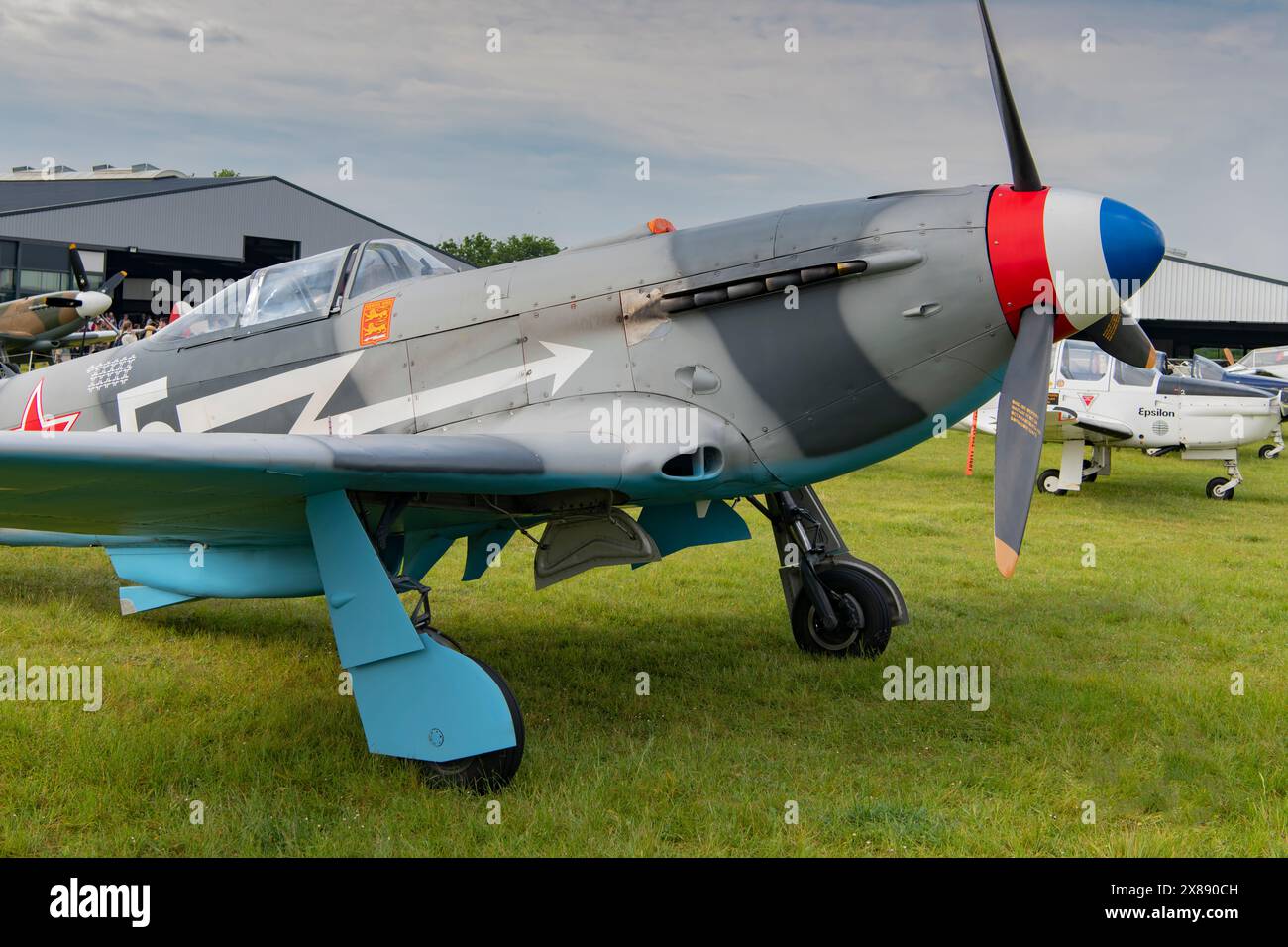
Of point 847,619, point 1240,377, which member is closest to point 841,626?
point 847,619

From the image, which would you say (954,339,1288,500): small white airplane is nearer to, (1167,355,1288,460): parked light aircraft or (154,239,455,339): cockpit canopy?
(1167,355,1288,460): parked light aircraft

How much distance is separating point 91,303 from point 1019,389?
85.3ft

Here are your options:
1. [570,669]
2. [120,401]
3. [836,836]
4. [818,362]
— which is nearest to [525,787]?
[836,836]

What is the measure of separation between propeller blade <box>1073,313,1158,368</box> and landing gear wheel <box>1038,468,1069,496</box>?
28.9 feet

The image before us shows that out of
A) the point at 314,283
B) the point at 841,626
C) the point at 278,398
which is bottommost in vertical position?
the point at 841,626

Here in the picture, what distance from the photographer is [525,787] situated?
13.4 feet

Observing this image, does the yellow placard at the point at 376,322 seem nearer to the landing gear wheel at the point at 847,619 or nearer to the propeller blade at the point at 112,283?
the landing gear wheel at the point at 847,619

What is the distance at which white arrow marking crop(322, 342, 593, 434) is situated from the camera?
187 inches

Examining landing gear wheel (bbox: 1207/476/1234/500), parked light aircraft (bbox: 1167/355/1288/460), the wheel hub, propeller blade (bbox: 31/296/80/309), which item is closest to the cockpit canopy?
the wheel hub

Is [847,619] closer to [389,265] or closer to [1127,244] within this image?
[1127,244]

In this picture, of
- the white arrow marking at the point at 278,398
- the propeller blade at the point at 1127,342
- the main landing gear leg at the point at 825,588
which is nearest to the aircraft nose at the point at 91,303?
the white arrow marking at the point at 278,398

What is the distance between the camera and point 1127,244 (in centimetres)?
414

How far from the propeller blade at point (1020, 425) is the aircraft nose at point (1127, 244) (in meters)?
0.29

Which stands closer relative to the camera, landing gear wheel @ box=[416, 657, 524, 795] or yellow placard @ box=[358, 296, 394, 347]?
landing gear wheel @ box=[416, 657, 524, 795]
